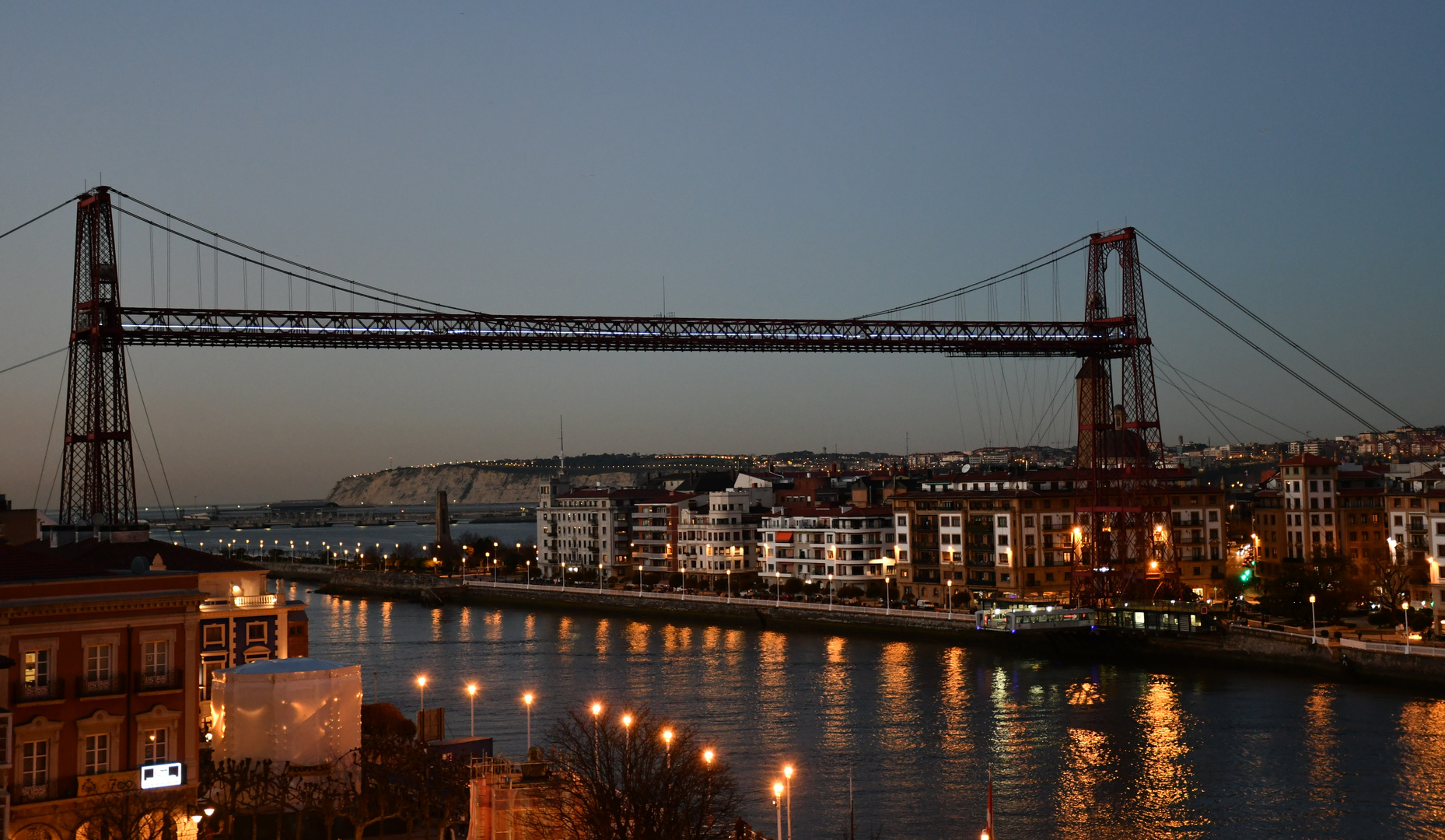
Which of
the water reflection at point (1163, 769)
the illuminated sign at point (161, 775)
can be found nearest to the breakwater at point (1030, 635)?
the water reflection at point (1163, 769)

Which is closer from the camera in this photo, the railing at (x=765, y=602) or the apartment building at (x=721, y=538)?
the railing at (x=765, y=602)

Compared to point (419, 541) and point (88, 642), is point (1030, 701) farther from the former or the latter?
point (419, 541)

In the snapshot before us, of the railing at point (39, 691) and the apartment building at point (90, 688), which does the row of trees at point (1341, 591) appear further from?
the railing at point (39, 691)

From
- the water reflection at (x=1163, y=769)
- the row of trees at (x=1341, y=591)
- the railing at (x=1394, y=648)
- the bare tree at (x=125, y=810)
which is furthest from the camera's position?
the row of trees at (x=1341, y=591)

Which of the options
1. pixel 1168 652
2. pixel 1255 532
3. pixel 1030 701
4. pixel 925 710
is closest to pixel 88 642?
pixel 925 710

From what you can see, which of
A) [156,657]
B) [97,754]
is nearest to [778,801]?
[156,657]

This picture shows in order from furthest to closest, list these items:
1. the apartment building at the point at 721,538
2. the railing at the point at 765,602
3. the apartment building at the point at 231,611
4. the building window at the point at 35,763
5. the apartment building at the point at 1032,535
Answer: the apartment building at the point at 721,538, the apartment building at the point at 1032,535, the railing at the point at 765,602, the apartment building at the point at 231,611, the building window at the point at 35,763

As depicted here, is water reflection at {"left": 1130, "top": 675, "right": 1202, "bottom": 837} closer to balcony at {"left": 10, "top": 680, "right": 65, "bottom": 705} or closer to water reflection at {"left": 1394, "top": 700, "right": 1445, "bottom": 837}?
water reflection at {"left": 1394, "top": 700, "right": 1445, "bottom": 837}
